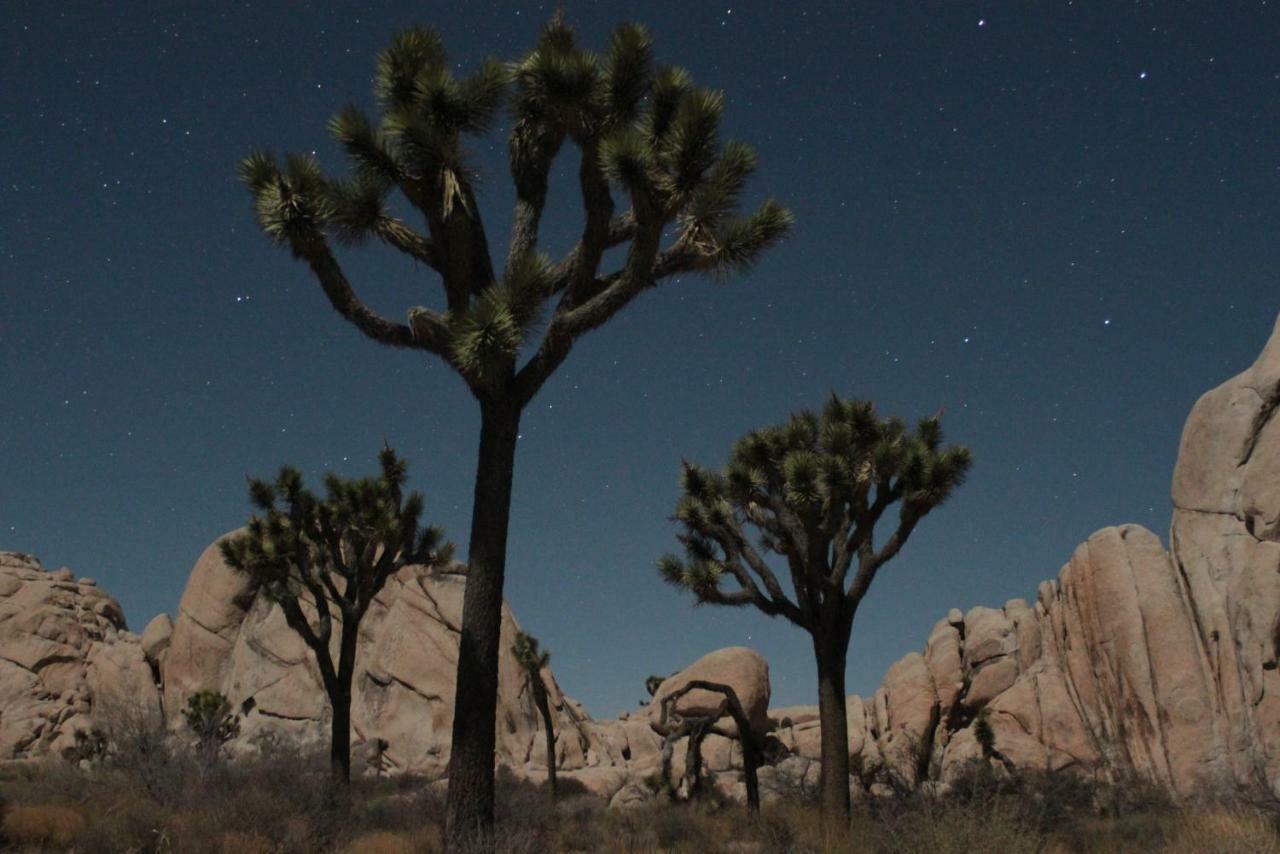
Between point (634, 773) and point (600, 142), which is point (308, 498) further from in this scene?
point (634, 773)

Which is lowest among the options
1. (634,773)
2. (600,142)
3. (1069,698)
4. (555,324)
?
(634,773)

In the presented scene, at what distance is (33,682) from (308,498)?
3033 centimetres

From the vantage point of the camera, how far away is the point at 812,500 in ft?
47.9

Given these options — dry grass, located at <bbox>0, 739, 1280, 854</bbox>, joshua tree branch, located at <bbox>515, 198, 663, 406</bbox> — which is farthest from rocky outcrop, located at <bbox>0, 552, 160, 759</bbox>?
joshua tree branch, located at <bbox>515, 198, 663, 406</bbox>

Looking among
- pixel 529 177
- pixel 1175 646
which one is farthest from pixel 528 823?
pixel 1175 646

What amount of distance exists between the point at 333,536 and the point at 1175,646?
2021 cm

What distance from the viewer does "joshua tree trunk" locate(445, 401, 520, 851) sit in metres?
9.21

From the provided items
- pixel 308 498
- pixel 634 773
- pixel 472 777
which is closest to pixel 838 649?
pixel 472 777

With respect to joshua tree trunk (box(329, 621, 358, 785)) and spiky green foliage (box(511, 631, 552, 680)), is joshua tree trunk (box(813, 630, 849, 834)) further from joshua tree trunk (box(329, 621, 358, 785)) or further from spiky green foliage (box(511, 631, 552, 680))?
spiky green foliage (box(511, 631, 552, 680))

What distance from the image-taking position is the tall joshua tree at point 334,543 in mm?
18609

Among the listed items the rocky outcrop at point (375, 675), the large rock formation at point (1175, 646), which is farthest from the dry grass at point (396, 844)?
the rocky outcrop at point (375, 675)

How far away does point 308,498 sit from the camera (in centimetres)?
1930

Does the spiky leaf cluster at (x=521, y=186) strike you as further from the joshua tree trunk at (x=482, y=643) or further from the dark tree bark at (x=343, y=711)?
the dark tree bark at (x=343, y=711)

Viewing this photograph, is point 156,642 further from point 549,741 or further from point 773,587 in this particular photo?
point 773,587
